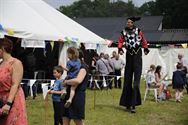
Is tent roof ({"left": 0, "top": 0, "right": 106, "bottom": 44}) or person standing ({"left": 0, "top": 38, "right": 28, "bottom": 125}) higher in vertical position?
tent roof ({"left": 0, "top": 0, "right": 106, "bottom": 44})

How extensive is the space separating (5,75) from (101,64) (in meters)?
13.5

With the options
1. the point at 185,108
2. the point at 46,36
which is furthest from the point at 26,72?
the point at 185,108

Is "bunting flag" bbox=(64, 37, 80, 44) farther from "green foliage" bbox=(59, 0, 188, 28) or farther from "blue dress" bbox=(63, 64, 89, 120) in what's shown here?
"green foliage" bbox=(59, 0, 188, 28)

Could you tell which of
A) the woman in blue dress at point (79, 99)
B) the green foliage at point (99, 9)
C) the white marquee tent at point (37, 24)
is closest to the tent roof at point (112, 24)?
the white marquee tent at point (37, 24)

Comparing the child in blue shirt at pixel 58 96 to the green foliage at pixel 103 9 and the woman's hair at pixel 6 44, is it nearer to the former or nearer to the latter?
the woman's hair at pixel 6 44

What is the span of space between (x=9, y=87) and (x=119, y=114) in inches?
227

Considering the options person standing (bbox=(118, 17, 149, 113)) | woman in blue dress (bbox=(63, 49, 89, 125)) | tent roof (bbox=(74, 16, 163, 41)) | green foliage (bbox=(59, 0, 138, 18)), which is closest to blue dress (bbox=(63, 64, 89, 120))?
woman in blue dress (bbox=(63, 49, 89, 125))

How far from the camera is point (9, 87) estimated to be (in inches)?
210

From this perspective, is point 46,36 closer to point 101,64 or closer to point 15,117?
point 101,64

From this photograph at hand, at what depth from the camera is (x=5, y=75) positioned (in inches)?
209

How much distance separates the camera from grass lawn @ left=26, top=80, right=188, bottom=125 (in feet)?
32.4

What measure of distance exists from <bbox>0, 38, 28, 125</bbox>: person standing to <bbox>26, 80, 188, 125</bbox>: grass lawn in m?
4.16

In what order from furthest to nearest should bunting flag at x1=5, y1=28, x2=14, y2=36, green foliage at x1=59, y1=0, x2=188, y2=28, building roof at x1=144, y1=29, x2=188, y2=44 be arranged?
green foliage at x1=59, y1=0, x2=188, y2=28
building roof at x1=144, y1=29, x2=188, y2=44
bunting flag at x1=5, y1=28, x2=14, y2=36

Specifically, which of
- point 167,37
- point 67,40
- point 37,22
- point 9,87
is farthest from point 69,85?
point 167,37
